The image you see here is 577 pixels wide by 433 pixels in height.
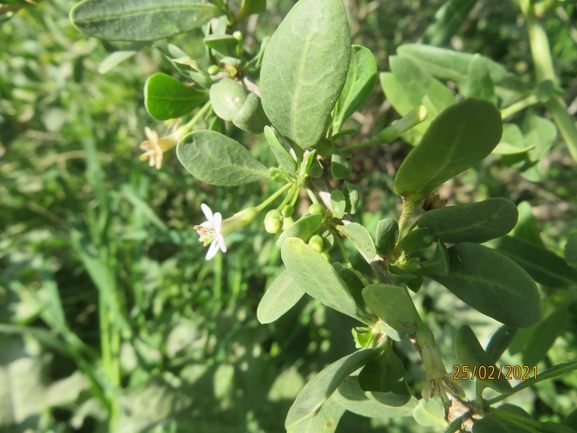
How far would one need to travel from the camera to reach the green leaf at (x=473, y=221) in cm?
78

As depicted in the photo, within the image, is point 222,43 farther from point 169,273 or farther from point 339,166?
point 169,273

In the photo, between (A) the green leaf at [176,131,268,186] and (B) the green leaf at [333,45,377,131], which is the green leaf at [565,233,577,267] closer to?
(B) the green leaf at [333,45,377,131]

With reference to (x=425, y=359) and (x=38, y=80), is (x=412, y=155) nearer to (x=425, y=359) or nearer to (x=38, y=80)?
(x=425, y=359)

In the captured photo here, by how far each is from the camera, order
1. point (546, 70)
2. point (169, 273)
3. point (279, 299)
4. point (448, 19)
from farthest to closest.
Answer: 1. point (169, 273)
2. point (448, 19)
3. point (546, 70)
4. point (279, 299)

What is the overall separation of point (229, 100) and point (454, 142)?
434 mm

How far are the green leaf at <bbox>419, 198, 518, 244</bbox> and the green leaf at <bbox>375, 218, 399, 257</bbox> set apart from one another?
0.19 feet

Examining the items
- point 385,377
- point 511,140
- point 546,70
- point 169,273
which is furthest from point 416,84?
point 169,273

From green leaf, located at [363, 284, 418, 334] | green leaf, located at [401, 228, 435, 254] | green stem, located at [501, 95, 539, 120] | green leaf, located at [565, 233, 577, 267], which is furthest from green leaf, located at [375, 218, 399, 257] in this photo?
green stem, located at [501, 95, 539, 120]

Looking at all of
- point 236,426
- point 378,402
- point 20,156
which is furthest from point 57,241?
point 378,402

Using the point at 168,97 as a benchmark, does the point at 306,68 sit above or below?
above

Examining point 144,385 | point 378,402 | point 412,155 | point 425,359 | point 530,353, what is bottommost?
point 144,385

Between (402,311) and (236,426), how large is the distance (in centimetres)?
198

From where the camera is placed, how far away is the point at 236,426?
92.4 inches

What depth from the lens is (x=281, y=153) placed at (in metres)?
0.84
